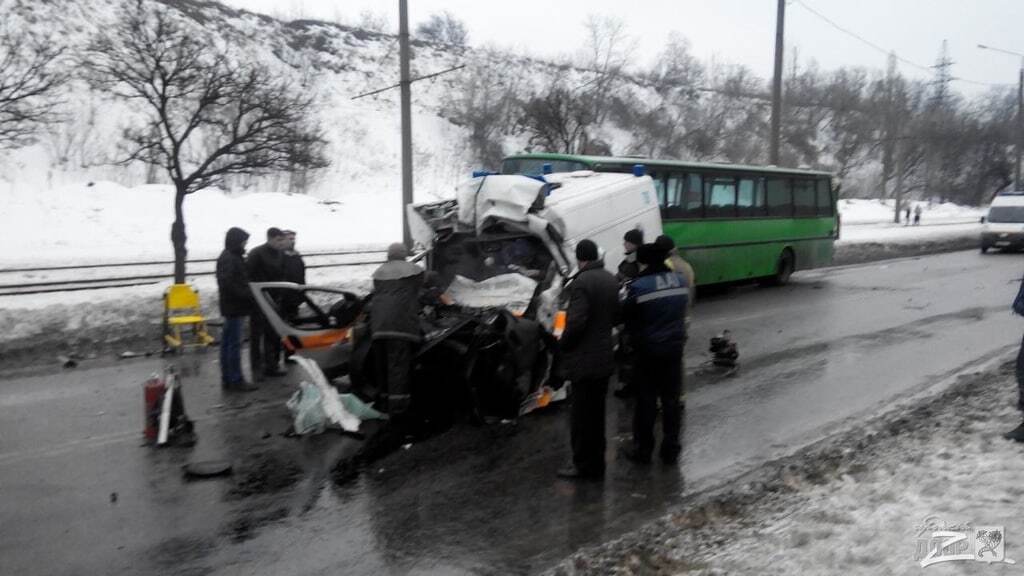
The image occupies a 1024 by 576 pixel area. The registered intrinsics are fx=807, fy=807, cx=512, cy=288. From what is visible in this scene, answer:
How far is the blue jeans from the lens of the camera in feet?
28.9

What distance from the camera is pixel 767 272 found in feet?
60.3

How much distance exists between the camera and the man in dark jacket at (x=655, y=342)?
6.08 metres

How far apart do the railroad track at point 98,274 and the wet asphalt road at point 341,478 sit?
760 cm

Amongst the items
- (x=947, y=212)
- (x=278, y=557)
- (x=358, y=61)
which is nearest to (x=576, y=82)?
(x=358, y=61)

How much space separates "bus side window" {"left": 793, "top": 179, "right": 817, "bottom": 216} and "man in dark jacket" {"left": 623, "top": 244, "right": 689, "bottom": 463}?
46.4 ft

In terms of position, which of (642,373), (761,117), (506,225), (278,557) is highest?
(761,117)

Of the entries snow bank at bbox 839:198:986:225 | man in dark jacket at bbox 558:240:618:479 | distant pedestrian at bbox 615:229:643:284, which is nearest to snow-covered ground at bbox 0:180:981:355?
distant pedestrian at bbox 615:229:643:284

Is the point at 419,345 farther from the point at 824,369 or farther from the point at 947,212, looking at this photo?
the point at 947,212

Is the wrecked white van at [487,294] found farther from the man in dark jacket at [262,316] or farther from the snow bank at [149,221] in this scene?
the snow bank at [149,221]

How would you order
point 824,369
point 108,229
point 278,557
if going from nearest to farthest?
point 278,557 → point 824,369 → point 108,229

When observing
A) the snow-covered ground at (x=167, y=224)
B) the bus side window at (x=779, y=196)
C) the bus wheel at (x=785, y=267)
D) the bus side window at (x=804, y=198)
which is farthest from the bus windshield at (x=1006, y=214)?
the bus side window at (x=779, y=196)

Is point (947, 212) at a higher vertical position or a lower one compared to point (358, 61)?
lower

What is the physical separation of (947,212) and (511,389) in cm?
6558

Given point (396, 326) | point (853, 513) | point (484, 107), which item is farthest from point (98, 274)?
point (484, 107)
